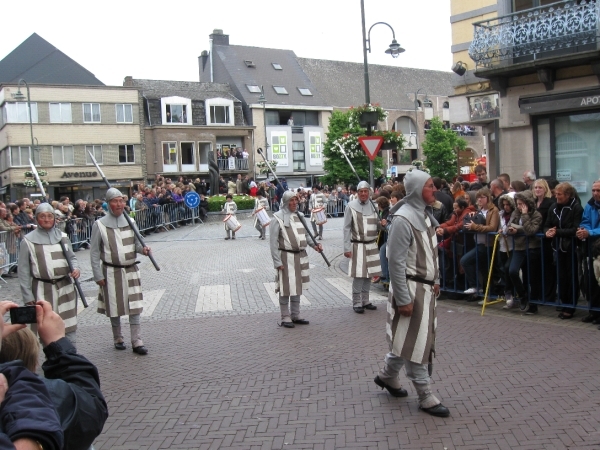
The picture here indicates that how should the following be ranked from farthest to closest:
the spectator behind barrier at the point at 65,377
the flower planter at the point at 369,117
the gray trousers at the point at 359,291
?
the flower planter at the point at 369,117, the gray trousers at the point at 359,291, the spectator behind barrier at the point at 65,377

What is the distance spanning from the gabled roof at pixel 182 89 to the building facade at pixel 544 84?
135ft

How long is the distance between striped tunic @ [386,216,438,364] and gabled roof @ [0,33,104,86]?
183ft

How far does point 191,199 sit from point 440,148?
3711cm

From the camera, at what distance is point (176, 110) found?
53.5 m

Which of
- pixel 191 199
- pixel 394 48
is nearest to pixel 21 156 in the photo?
pixel 191 199

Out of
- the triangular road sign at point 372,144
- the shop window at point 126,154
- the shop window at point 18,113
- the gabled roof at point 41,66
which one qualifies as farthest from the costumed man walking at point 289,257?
the gabled roof at point 41,66

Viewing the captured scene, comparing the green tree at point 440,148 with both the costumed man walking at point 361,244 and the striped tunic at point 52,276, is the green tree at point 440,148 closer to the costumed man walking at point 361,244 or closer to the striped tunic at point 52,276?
the costumed man walking at point 361,244

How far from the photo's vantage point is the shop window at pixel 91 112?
50625 millimetres

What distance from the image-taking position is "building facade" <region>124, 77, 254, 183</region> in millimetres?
52844

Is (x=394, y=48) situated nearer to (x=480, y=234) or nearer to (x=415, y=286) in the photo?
(x=480, y=234)

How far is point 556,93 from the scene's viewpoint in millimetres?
13938

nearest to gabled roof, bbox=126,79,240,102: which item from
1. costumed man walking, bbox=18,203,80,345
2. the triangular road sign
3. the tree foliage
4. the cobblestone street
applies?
the tree foliage

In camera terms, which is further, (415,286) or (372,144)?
(372,144)

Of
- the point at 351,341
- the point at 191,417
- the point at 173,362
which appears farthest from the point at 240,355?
the point at 191,417
